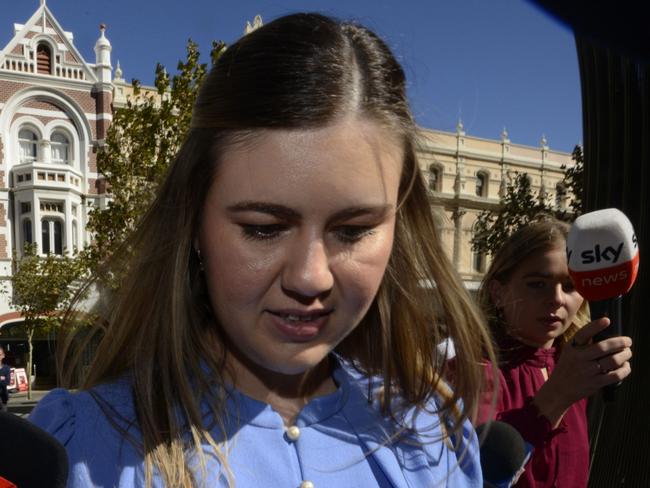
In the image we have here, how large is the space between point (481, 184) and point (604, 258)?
89.7ft

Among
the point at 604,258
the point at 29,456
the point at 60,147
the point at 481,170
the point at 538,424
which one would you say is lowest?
the point at 538,424

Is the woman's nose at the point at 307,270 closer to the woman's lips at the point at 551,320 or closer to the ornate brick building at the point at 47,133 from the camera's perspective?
the woman's lips at the point at 551,320

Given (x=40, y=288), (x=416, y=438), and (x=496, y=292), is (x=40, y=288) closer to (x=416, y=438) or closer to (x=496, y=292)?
(x=496, y=292)

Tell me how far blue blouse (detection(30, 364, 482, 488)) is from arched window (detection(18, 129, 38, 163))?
22660 mm

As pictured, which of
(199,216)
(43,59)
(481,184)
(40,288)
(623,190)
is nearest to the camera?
(199,216)

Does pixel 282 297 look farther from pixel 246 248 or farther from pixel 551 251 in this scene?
pixel 551 251

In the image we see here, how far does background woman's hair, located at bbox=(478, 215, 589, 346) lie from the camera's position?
2.37 m

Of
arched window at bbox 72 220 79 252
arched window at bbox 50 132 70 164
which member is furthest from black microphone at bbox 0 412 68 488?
arched window at bbox 50 132 70 164

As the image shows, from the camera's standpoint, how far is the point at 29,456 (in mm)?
860

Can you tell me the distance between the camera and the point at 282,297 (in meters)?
1.11

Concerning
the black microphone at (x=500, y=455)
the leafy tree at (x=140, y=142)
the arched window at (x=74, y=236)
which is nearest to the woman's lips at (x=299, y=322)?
the black microphone at (x=500, y=455)

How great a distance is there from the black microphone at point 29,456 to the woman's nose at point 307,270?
43 centimetres

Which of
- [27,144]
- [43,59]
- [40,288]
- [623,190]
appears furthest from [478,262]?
[623,190]

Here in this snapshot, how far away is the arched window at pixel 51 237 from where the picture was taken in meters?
21.2
